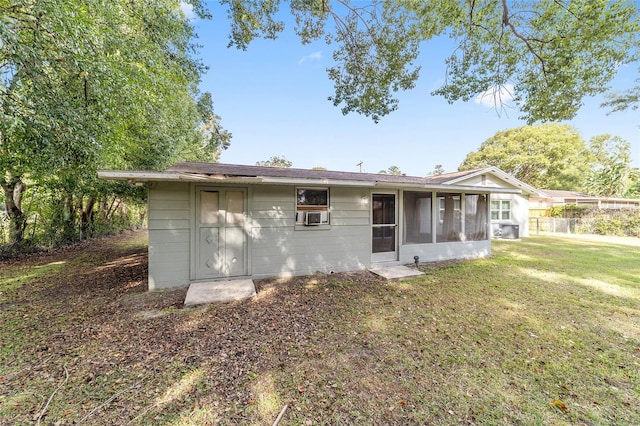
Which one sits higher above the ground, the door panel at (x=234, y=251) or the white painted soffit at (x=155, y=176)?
the white painted soffit at (x=155, y=176)

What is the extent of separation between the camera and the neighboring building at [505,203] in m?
11.7

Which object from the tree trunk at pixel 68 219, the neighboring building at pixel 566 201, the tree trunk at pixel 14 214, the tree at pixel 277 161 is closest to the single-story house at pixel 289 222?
the tree trunk at pixel 14 214

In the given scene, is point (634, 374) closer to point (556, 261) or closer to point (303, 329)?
point (303, 329)

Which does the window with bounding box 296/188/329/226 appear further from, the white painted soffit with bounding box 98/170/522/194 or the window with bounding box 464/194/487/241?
the window with bounding box 464/194/487/241

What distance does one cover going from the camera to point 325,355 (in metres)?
2.85

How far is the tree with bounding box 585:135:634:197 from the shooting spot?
24.8 m

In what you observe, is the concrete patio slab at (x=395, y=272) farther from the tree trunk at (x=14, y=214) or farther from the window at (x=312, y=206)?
the tree trunk at (x=14, y=214)

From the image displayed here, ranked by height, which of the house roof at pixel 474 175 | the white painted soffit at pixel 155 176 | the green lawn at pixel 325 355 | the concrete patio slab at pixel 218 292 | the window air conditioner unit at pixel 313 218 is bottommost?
the green lawn at pixel 325 355

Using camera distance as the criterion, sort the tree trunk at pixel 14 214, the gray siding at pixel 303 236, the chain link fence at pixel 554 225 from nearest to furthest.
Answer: the gray siding at pixel 303 236, the tree trunk at pixel 14 214, the chain link fence at pixel 554 225

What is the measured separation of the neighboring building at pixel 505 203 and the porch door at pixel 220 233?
9465 millimetres

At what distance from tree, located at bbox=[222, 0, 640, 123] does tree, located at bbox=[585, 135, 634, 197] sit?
3025cm

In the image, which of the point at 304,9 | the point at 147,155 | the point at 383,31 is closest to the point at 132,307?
the point at 147,155

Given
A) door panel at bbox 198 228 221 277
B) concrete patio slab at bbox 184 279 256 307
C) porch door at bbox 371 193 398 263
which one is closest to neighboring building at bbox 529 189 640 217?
porch door at bbox 371 193 398 263

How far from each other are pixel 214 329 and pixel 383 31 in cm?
716
